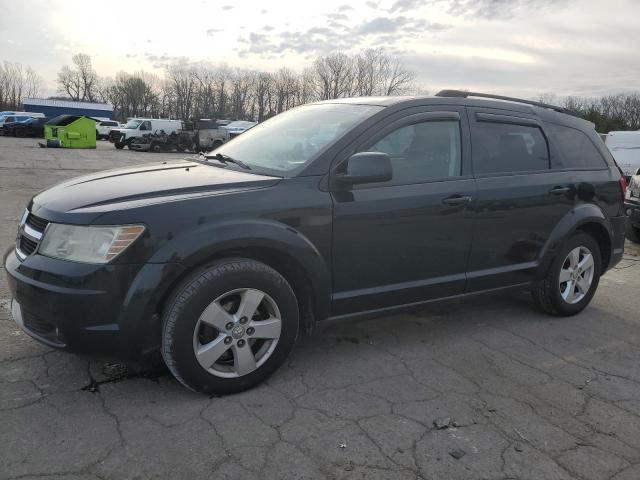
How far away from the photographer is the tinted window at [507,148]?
385 cm

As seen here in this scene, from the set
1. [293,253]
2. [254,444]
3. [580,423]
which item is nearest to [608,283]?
[580,423]

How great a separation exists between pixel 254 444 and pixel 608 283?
4926mm

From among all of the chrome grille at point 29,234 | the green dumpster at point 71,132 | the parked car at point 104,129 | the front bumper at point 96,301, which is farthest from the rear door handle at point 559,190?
the parked car at point 104,129

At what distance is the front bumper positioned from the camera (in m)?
2.60

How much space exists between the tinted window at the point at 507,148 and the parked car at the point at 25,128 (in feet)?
139

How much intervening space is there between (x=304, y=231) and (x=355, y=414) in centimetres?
105

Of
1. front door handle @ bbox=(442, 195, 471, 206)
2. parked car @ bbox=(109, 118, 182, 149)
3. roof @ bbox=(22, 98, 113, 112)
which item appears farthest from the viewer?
roof @ bbox=(22, 98, 113, 112)

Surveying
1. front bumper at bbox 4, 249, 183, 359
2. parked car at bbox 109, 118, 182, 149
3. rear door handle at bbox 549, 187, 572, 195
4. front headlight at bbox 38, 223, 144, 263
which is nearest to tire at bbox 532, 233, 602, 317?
rear door handle at bbox 549, 187, 572, 195

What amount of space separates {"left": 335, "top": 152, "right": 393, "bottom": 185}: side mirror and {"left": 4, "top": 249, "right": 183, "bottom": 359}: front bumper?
1.12 metres

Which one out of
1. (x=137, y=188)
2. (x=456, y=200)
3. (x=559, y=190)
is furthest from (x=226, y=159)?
(x=559, y=190)

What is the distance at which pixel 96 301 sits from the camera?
2611mm

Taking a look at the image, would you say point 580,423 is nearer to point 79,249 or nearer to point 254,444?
point 254,444

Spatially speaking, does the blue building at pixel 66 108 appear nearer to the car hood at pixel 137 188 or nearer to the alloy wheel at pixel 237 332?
the car hood at pixel 137 188

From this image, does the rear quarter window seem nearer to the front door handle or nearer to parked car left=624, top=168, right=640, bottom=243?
the front door handle
